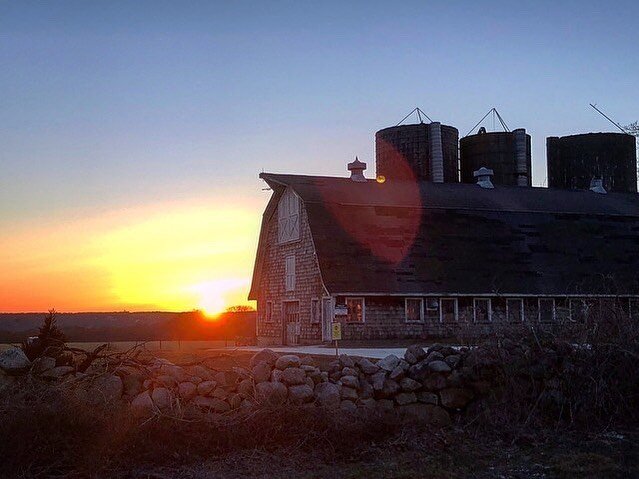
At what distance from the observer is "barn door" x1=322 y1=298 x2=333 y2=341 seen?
3125 centimetres

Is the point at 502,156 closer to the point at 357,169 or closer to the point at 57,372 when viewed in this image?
the point at 357,169

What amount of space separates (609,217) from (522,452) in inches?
1133

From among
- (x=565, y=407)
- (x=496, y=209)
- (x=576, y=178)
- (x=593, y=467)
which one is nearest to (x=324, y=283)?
(x=496, y=209)

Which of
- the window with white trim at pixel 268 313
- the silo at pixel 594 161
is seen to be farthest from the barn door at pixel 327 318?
the silo at pixel 594 161

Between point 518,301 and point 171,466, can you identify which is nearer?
point 171,466

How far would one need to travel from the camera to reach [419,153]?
4612cm

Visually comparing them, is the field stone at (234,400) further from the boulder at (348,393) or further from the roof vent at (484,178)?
the roof vent at (484,178)

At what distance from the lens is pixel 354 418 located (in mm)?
11844

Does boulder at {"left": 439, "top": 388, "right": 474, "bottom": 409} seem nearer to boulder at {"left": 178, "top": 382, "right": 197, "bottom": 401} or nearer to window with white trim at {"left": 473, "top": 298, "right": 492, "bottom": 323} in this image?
boulder at {"left": 178, "top": 382, "right": 197, "bottom": 401}

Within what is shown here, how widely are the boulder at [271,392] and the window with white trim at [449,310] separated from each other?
21.1m

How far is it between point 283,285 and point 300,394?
78.4 ft

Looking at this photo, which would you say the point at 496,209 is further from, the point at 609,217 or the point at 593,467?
the point at 593,467

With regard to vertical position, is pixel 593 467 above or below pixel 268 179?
below

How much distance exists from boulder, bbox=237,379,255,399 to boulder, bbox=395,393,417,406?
251 centimetres
